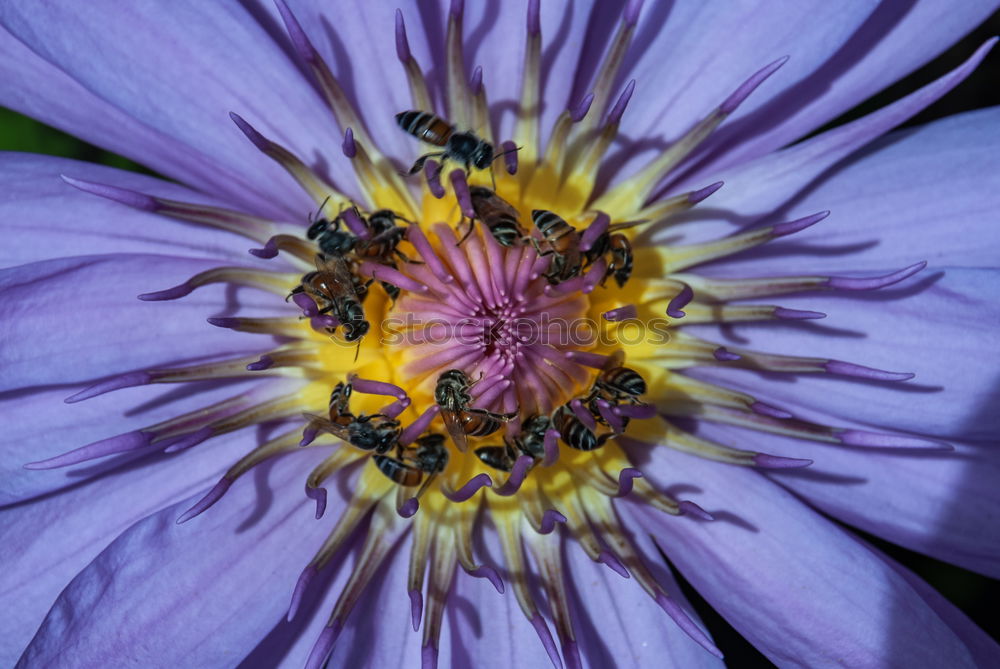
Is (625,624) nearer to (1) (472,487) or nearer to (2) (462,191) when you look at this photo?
(1) (472,487)

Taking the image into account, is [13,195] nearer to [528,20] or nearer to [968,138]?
[528,20]

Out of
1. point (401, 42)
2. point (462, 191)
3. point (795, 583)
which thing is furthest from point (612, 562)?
point (401, 42)

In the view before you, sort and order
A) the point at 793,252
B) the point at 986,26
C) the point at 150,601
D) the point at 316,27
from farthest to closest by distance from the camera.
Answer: the point at 986,26 → the point at 793,252 → the point at 316,27 → the point at 150,601

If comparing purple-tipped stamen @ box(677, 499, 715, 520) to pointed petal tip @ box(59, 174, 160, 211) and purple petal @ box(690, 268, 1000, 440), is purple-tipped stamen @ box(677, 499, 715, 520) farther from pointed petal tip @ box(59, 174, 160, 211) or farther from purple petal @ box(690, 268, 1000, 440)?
pointed petal tip @ box(59, 174, 160, 211)

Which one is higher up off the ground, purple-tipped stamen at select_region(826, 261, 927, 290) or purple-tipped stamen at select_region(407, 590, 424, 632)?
purple-tipped stamen at select_region(826, 261, 927, 290)

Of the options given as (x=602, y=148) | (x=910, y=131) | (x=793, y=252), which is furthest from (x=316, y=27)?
(x=910, y=131)

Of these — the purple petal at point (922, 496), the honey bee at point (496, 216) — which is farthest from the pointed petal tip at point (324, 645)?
the purple petal at point (922, 496)

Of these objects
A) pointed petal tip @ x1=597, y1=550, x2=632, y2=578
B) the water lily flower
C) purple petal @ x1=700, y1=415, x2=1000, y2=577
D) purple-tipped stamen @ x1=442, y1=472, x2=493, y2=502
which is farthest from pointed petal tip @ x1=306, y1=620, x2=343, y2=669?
purple petal @ x1=700, y1=415, x2=1000, y2=577
